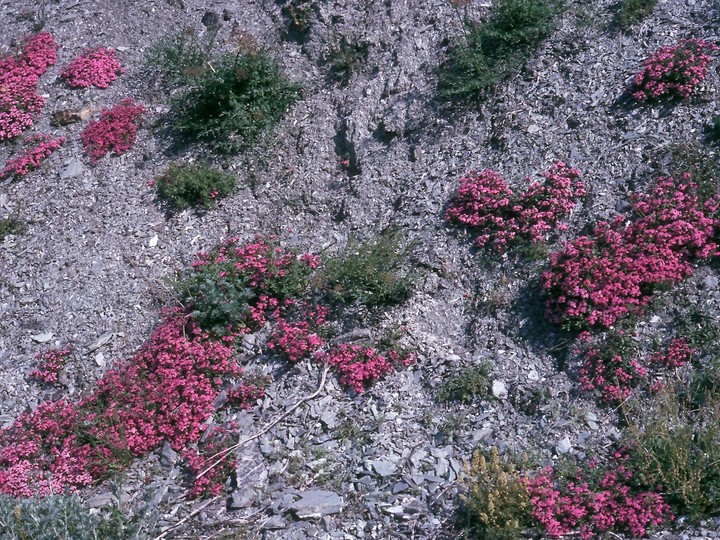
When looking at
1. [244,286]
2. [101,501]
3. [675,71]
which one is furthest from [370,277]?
[675,71]

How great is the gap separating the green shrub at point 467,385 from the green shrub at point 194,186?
4365 mm

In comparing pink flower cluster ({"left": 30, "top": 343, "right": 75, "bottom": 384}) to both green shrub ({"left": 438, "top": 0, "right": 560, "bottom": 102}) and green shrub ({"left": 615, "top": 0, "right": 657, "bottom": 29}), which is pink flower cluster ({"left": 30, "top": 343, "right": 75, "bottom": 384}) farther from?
green shrub ({"left": 615, "top": 0, "right": 657, "bottom": 29})

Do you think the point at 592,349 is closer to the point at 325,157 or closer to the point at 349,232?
the point at 349,232

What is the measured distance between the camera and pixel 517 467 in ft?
21.5

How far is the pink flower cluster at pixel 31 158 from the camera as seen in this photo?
1123 centimetres

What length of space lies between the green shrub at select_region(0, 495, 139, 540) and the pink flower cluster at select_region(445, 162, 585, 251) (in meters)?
4.74

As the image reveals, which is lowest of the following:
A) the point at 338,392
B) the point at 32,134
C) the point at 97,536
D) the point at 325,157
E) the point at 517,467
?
the point at 517,467

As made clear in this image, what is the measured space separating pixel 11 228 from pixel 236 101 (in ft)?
11.8

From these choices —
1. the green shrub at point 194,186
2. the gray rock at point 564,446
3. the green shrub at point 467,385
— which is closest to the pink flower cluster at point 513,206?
the green shrub at point 467,385

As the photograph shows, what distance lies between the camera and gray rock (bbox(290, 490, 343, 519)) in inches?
260

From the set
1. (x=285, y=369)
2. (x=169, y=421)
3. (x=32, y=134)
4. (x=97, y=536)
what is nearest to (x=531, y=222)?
(x=285, y=369)

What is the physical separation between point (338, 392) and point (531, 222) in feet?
9.34

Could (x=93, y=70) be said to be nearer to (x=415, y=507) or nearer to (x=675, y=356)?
(x=415, y=507)

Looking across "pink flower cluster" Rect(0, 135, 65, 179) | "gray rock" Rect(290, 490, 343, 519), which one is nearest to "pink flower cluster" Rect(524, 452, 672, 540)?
"gray rock" Rect(290, 490, 343, 519)
